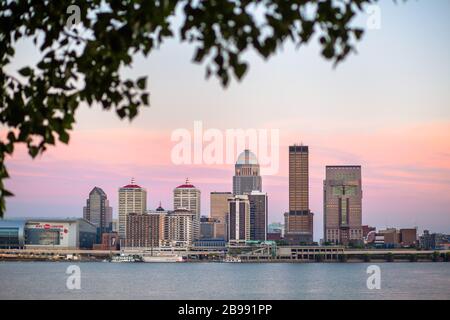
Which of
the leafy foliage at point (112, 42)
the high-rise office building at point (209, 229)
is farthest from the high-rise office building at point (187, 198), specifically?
the leafy foliage at point (112, 42)

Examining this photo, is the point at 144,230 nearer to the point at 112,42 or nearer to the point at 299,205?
the point at 299,205

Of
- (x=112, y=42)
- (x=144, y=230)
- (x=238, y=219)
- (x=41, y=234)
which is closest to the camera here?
(x=112, y=42)

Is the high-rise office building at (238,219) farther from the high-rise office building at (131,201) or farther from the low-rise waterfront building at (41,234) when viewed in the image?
the low-rise waterfront building at (41,234)

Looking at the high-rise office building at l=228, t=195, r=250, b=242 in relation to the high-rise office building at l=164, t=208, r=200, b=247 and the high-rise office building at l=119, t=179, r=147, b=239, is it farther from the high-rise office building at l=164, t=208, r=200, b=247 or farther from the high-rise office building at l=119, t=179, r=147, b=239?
the high-rise office building at l=119, t=179, r=147, b=239

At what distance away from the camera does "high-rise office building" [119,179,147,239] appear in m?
148

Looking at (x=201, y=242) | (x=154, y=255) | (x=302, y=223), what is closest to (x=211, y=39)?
(x=154, y=255)

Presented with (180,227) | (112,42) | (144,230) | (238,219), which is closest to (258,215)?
(238,219)

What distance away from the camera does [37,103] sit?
529 centimetres

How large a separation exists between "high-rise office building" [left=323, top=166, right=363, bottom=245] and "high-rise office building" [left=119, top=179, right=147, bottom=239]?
32381mm

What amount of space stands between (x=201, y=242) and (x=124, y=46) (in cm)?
14012

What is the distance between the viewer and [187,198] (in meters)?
161

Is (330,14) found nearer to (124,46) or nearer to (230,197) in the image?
(124,46)

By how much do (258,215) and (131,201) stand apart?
24438 mm
